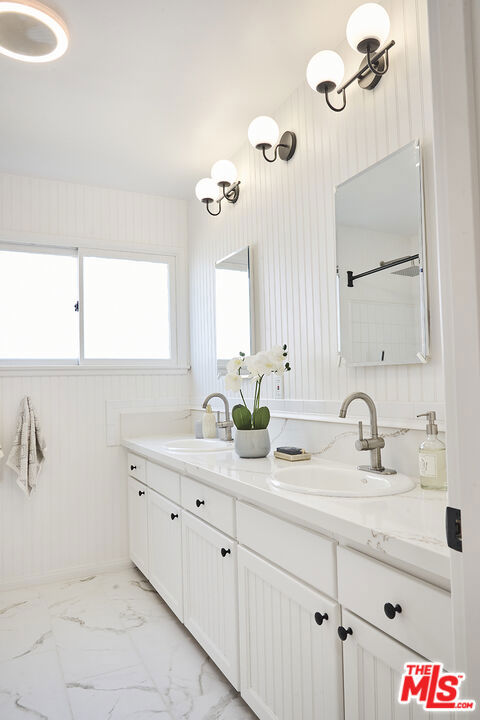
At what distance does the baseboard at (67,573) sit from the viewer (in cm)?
277

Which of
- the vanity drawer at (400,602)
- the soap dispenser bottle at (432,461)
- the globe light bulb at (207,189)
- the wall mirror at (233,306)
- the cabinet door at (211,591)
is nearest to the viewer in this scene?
the vanity drawer at (400,602)

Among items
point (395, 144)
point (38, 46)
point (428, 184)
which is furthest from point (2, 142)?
point (428, 184)

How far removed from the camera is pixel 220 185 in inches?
101

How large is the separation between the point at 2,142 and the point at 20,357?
46.5 inches

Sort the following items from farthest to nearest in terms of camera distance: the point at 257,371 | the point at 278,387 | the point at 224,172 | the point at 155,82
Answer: the point at 224,172 → the point at 278,387 → the point at 155,82 → the point at 257,371

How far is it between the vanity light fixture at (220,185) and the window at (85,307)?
28.2 inches

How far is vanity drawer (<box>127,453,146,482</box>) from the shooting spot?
2.74 m

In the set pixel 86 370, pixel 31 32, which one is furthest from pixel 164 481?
pixel 31 32

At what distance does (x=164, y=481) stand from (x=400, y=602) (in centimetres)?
154

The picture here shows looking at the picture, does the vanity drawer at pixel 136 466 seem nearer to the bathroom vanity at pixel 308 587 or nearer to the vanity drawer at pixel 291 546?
the bathroom vanity at pixel 308 587

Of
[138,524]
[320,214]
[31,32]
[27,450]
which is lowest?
[138,524]

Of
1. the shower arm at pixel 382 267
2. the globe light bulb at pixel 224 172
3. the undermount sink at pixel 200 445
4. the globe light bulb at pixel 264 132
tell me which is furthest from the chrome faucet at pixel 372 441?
the globe light bulb at pixel 224 172

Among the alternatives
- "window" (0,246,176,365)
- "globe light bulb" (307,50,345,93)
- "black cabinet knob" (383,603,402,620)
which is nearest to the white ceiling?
"globe light bulb" (307,50,345,93)

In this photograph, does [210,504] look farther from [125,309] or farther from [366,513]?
[125,309]
